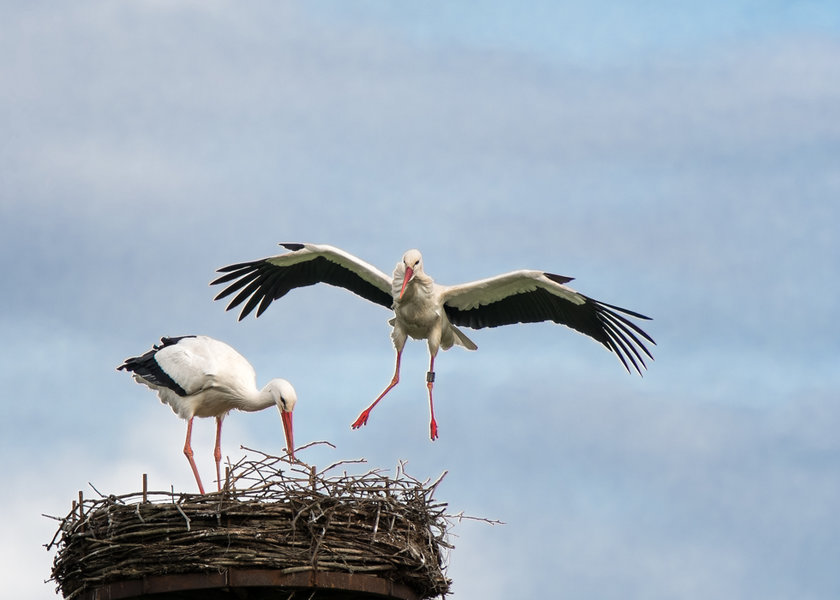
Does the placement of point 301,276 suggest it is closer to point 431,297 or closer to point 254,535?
point 431,297

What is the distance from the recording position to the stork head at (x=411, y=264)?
11875 millimetres

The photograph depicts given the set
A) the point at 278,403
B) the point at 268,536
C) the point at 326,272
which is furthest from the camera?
the point at 326,272

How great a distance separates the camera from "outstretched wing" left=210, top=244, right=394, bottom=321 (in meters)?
12.6

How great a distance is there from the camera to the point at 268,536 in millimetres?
8016

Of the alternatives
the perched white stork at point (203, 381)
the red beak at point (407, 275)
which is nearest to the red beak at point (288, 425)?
the perched white stork at point (203, 381)

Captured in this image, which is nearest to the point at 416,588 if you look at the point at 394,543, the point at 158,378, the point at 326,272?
the point at 394,543

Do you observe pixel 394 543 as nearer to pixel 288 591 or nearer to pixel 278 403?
pixel 288 591

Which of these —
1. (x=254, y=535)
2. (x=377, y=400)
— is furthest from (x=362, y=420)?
(x=254, y=535)

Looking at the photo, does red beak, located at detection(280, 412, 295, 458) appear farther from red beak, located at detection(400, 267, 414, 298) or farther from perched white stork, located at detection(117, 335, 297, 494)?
red beak, located at detection(400, 267, 414, 298)

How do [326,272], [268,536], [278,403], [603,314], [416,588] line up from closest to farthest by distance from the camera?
[268,536] → [416,588] → [278,403] → [603,314] → [326,272]

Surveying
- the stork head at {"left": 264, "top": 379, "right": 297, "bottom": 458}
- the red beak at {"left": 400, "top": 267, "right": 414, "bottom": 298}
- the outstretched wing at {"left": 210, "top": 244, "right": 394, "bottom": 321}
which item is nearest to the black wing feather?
the outstretched wing at {"left": 210, "top": 244, "right": 394, "bottom": 321}

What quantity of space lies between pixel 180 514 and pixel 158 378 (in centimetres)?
336

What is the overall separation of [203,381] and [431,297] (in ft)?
7.43

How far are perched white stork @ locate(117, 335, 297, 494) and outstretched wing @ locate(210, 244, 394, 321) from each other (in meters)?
1.27
